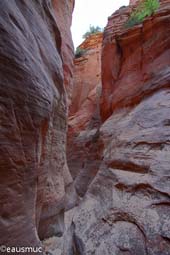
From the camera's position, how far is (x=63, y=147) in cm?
468

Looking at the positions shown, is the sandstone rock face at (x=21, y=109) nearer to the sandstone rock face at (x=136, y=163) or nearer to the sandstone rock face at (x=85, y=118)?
the sandstone rock face at (x=136, y=163)

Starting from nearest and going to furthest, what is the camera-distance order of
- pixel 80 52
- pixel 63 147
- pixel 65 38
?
1. pixel 63 147
2. pixel 65 38
3. pixel 80 52

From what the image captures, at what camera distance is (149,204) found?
2.77 metres

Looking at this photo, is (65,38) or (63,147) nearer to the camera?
(63,147)

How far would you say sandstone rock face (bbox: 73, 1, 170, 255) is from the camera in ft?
8.40

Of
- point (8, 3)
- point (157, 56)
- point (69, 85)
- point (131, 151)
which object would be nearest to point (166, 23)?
point (157, 56)

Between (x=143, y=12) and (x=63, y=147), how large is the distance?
5.35 metres

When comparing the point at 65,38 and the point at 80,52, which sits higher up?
the point at 80,52

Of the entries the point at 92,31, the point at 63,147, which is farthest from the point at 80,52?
the point at 63,147

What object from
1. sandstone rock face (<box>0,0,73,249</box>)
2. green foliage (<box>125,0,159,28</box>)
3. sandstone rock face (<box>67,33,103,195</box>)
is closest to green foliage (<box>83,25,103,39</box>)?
sandstone rock face (<box>67,33,103,195</box>)

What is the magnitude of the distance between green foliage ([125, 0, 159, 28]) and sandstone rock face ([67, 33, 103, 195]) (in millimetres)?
4304

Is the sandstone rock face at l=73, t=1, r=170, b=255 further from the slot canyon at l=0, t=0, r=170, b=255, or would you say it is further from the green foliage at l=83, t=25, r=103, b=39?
the green foliage at l=83, t=25, r=103, b=39

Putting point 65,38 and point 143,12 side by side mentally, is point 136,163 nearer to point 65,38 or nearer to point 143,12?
point 65,38

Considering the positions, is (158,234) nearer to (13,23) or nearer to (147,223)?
(147,223)
